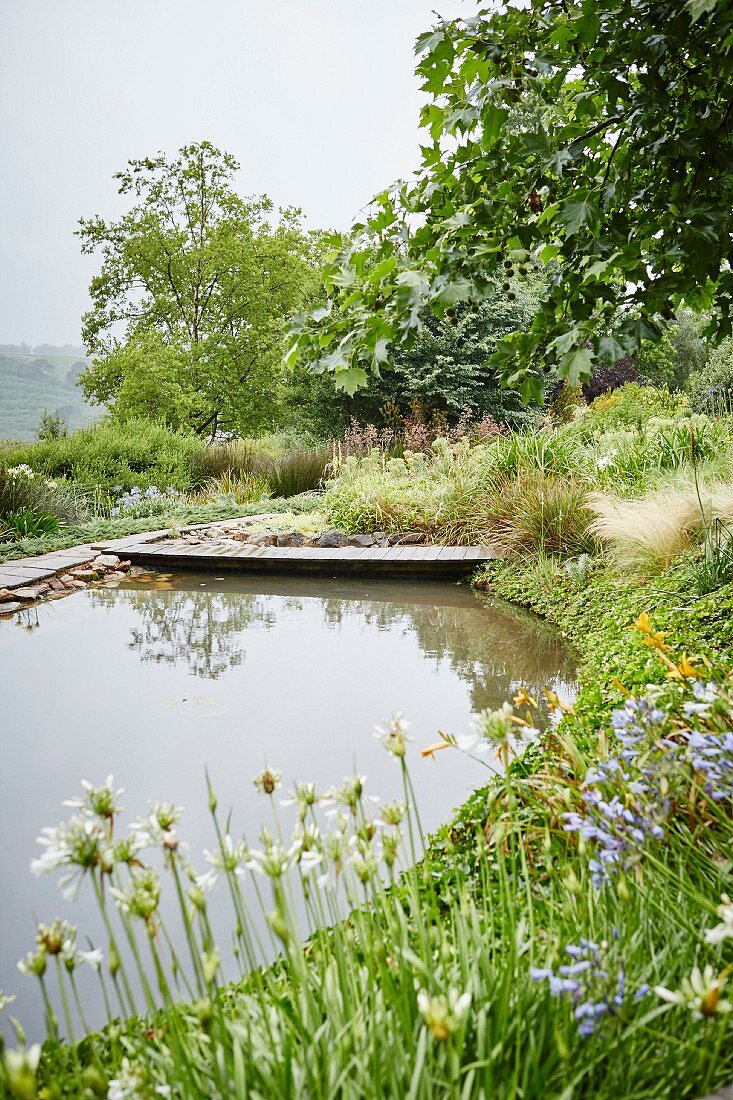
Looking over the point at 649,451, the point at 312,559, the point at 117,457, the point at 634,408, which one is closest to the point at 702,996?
the point at 312,559

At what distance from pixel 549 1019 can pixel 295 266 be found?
20.1m

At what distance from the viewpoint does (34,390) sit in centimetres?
3422

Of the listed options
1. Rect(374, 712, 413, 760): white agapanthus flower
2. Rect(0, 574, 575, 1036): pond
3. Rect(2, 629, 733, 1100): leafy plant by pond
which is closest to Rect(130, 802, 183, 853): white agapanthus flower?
Rect(2, 629, 733, 1100): leafy plant by pond

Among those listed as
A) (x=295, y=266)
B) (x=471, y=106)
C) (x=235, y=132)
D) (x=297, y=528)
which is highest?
(x=235, y=132)

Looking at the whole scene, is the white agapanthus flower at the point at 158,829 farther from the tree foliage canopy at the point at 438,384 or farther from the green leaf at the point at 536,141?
the tree foliage canopy at the point at 438,384

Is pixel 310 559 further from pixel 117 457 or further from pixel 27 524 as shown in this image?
pixel 117 457

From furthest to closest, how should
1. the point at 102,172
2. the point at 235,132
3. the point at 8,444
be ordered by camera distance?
the point at 102,172
the point at 235,132
the point at 8,444

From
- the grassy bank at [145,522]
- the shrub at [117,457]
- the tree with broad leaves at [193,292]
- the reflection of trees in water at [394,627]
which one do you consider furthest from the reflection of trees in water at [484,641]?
the tree with broad leaves at [193,292]

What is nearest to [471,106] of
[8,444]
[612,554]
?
[612,554]

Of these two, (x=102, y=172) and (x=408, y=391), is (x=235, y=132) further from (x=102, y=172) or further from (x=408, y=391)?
(x=102, y=172)

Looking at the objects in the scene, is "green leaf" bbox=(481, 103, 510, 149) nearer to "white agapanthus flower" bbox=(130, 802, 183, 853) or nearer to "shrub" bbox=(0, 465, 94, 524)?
"white agapanthus flower" bbox=(130, 802, 183, 853)

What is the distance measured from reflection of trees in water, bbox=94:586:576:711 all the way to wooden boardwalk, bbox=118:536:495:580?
0.44m

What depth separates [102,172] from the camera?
136ft

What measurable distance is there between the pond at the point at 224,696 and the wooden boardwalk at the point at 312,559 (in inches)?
17.9
